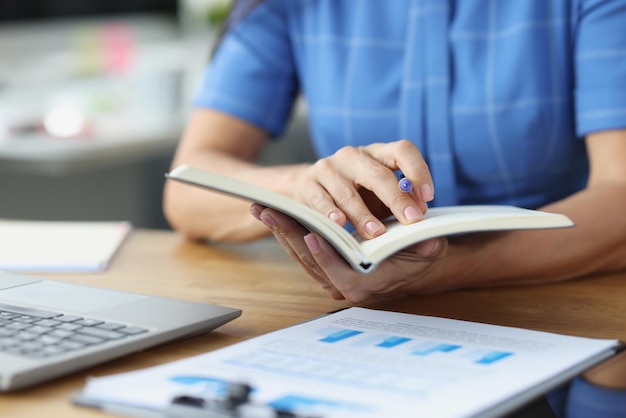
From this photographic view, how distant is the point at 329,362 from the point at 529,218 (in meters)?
0.22


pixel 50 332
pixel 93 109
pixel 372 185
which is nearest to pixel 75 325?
pixel 50 332

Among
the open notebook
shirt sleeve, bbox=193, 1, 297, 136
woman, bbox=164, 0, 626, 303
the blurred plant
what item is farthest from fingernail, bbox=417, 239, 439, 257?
the blurred plant

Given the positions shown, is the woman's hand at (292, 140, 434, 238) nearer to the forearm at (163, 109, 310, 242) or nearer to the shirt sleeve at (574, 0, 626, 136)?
A: the forearm at (163, 109, 310, 242)

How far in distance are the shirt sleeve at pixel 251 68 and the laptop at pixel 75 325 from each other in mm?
517

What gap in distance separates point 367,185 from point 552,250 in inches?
8.9

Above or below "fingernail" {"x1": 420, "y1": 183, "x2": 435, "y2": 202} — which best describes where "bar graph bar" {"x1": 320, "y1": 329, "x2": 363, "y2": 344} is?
below

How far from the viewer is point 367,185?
83 cm

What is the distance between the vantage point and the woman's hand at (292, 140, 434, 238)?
81 cm

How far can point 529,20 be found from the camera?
3.82ft

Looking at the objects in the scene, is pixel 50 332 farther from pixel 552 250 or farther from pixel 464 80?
pixel 464 80

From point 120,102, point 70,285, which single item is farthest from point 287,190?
point 120,102

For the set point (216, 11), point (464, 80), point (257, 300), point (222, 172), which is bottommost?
point (257, 300)

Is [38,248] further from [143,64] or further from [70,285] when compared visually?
[143,64]

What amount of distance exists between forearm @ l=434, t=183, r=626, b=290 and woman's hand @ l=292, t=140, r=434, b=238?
9cm
